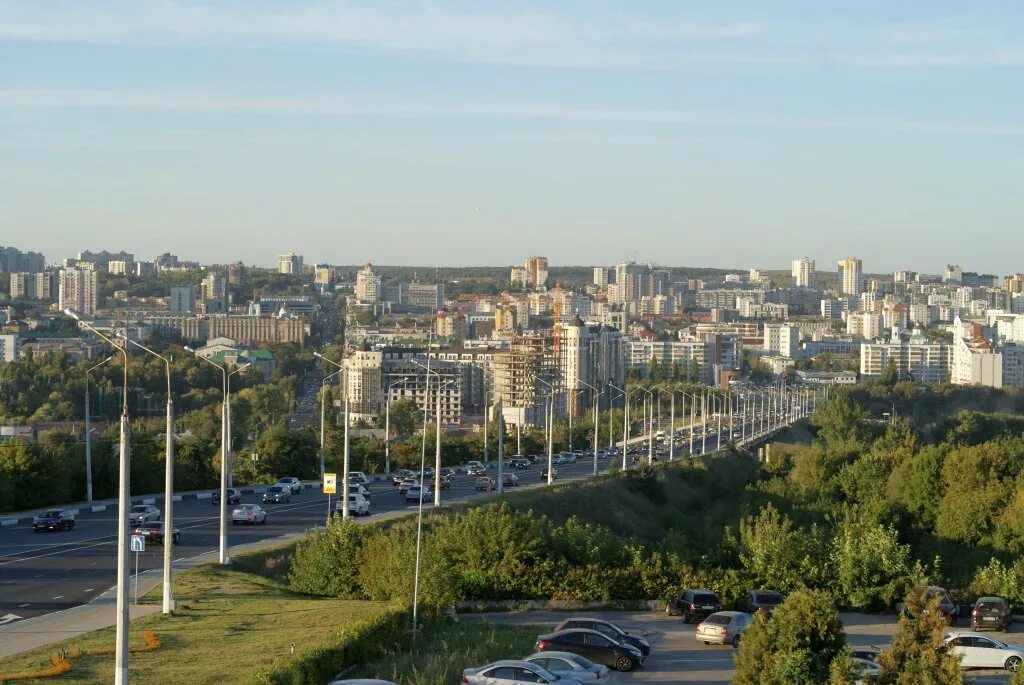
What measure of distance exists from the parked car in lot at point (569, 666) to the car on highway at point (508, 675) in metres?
0.36

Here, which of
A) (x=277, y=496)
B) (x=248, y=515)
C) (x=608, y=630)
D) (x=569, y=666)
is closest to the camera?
(x=569, y=666)

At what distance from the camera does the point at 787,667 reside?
16.8m

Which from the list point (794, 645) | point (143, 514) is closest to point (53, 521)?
point (143, 514)

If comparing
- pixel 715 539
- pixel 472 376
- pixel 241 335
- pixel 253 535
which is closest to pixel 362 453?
pixel 715 539

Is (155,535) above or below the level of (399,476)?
above

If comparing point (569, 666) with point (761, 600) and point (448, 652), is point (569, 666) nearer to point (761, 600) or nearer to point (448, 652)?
point (448, 652)

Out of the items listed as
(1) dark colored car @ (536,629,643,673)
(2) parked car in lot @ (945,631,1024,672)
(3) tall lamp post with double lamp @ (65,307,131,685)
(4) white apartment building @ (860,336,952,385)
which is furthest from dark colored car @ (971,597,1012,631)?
(4) white apartment building @ (860,336,952,385)

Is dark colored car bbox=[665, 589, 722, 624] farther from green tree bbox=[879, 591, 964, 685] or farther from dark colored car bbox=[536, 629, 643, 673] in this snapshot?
green tree bbox=[879, 591, 964, 685]

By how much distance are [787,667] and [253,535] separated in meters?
17.8

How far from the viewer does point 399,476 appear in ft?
169

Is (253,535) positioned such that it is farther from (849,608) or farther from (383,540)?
(849,608)

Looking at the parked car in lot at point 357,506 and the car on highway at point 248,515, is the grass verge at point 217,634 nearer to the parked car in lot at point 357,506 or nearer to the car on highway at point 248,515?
the car on highway at point 248,515

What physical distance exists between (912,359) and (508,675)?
595 ft

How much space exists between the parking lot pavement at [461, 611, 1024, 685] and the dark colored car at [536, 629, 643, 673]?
199mm
